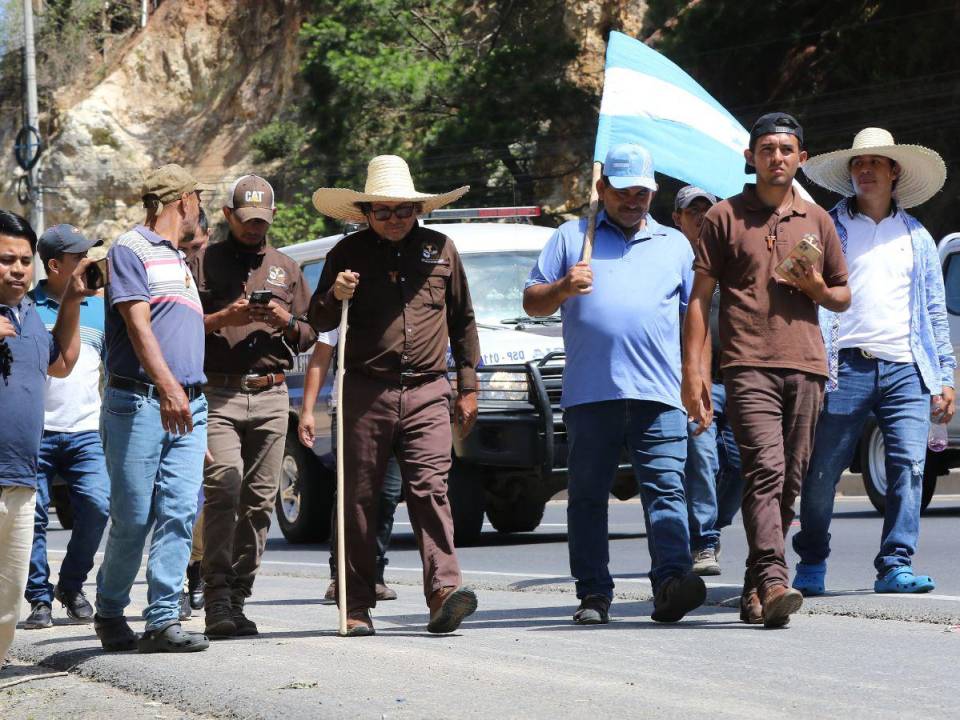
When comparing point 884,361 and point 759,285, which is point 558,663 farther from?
point 884,361

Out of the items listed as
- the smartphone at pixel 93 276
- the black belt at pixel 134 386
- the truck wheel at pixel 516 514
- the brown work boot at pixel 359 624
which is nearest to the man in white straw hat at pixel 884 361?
the brown work boot at pixel 359 624

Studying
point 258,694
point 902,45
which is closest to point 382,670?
point 258,694

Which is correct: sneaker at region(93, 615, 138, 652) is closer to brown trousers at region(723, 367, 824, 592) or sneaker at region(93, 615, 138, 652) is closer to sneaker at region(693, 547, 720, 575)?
brown trousers at region(723, 367, 824, 592)

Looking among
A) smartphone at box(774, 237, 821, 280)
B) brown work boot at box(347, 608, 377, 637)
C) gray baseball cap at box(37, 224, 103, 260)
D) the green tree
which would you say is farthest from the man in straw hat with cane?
the green tree

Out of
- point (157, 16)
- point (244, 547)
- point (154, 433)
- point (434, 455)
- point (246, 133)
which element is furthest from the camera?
point (157, 16)

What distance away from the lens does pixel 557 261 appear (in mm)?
7316

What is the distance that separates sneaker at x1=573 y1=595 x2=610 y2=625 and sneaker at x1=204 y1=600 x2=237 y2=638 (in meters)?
1.50

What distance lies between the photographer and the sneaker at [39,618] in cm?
799

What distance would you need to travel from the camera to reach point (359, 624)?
704 centimetres

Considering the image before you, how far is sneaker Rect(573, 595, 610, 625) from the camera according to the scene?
23.7 ft

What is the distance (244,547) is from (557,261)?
1.92 metres

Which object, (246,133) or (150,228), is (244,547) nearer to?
(150,228)

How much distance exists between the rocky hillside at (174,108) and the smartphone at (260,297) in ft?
137

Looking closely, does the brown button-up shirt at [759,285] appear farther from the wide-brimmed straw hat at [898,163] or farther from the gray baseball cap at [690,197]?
the gray baseball cap at [690,197]
